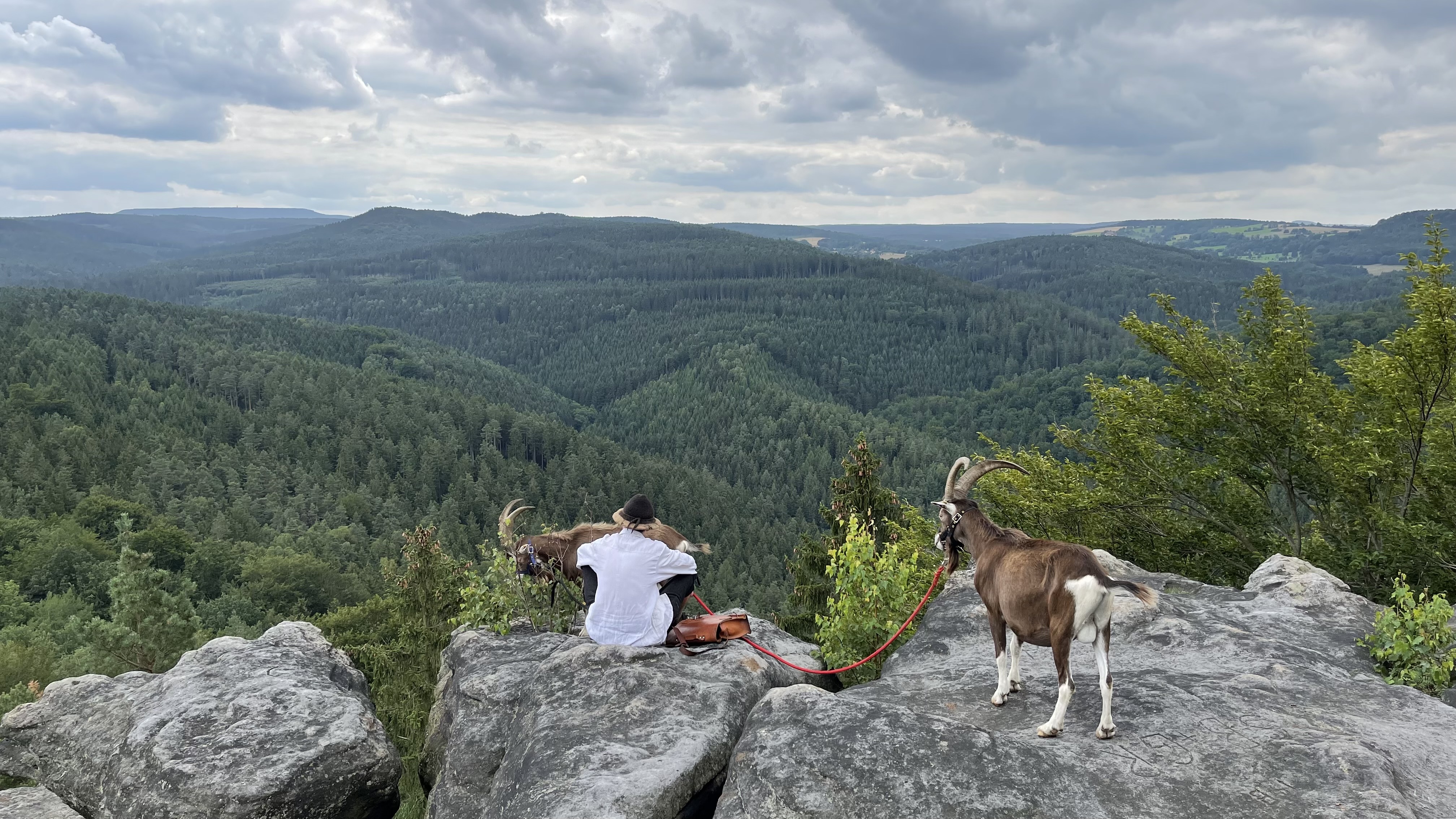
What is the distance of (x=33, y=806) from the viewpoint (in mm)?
11398

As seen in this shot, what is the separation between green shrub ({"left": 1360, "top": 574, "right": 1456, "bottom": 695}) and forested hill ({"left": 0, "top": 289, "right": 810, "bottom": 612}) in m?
84.8

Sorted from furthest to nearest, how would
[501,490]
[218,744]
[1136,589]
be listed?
[501,490]
[218,744]
[1136,589]

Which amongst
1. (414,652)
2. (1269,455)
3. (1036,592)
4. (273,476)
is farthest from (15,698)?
(273,476)

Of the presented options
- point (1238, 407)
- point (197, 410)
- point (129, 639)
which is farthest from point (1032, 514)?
point (197, 410)

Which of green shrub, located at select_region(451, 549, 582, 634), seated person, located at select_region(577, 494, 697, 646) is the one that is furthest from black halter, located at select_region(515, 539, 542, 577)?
seated person, located at select_region(577, 494, 697, 646)

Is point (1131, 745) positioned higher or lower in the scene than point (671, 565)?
lower

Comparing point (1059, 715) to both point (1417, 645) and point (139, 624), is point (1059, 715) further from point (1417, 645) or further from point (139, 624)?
point (139, 624)

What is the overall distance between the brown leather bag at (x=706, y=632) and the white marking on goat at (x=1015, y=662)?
371cm

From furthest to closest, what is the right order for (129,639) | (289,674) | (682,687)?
(129,639) → (289,674) → (682,687)

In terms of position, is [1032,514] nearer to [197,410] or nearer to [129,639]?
[129,639]

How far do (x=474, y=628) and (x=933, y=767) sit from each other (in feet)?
29.2

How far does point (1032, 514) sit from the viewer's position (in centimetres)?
2547

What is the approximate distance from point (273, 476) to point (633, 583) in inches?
5983

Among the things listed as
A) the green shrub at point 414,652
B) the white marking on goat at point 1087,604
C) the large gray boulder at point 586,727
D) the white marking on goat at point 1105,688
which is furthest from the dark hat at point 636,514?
the white marking on goat at point 1105,688
